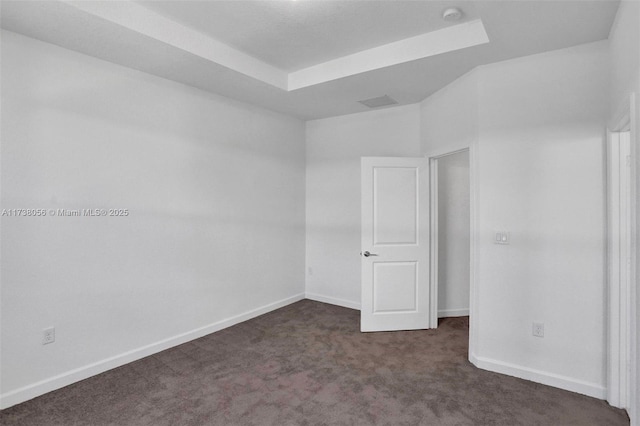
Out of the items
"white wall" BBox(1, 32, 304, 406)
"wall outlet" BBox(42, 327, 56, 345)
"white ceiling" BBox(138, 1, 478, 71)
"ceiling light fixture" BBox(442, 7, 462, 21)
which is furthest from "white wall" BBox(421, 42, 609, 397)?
"wall outlet" BBox(42, 327, 56, 345)

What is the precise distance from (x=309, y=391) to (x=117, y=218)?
223cm

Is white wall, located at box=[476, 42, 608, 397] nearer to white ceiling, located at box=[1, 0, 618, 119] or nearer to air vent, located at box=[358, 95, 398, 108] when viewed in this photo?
white ceiling, located at box=[1, 0, 618, 119]

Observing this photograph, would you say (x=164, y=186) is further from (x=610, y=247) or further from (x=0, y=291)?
(x=610, y=247)

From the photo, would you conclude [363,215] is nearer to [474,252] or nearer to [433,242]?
[433,242]

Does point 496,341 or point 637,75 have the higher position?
point 637,75

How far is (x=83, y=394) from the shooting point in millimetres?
2598

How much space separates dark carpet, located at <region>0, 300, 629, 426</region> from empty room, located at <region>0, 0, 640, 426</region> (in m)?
0.02

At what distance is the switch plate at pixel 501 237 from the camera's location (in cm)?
293

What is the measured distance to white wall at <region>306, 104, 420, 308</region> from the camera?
4578 mm

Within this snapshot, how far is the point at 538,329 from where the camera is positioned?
2803 mm

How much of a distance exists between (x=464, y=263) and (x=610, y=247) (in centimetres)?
209

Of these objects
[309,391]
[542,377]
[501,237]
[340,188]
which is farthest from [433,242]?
[309,391]

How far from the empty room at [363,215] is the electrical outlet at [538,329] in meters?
0.01

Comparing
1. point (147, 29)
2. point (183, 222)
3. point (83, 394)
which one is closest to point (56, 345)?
point (83, 394)
